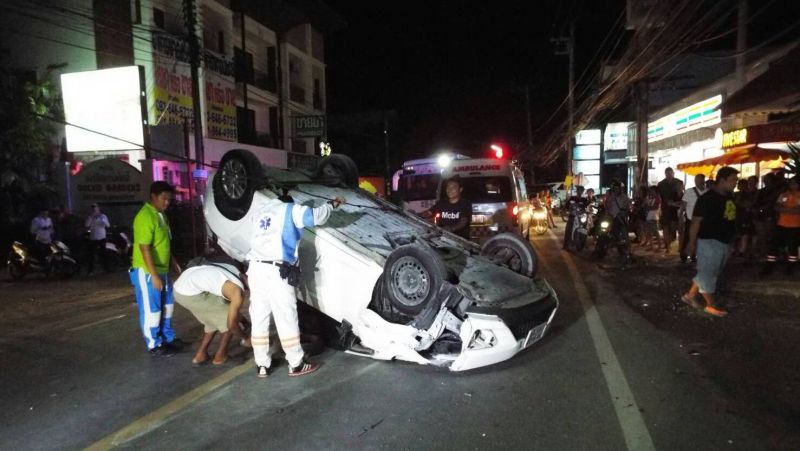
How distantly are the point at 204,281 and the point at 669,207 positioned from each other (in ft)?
33.3

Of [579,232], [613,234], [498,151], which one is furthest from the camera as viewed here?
[498,151]

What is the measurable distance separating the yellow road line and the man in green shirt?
3.17 ft

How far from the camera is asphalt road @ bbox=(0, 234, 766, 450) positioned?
10.8 ft

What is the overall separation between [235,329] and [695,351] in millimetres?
4190

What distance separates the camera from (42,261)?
1068 cm

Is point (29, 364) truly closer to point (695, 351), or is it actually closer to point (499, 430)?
point (499, 430)

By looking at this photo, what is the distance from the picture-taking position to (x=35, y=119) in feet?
47.1

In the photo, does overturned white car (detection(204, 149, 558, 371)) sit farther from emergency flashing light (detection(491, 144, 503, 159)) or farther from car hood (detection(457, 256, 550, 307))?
emergency flashing light (detection(491, 144, 503, 159))

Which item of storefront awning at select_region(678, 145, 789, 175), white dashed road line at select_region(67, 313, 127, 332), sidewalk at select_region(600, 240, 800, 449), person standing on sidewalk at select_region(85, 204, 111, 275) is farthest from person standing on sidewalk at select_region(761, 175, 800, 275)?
person standing on sidewalk at select_region(85, 204, 111, 275)

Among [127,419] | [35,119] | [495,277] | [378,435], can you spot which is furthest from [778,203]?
[35,119]

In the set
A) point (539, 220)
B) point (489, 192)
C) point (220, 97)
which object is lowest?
point (539, 220)

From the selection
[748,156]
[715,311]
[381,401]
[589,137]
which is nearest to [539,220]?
[748,156]

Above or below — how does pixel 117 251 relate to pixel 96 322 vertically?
above

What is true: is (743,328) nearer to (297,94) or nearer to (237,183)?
(237,183)
